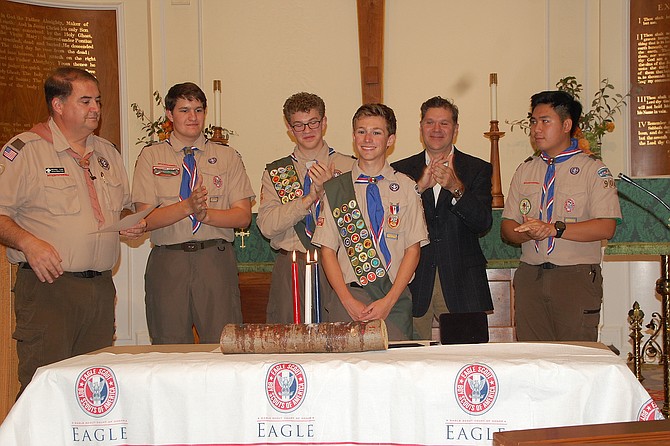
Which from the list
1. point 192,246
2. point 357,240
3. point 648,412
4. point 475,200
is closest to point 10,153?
point 192,246

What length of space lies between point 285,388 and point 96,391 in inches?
22.3

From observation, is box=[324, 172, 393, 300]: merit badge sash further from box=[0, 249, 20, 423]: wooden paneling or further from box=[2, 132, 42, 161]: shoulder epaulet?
box=[0, 249, 20, 423]: wooden paneling

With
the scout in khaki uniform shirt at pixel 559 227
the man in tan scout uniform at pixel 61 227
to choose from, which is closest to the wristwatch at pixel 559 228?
the scout in khaki uniform shirt at pixel 559 227

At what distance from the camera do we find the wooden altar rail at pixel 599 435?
4.30 feet

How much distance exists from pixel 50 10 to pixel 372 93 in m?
2.72

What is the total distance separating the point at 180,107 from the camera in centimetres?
409

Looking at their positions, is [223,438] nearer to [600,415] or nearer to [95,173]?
[600,415]

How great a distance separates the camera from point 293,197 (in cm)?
411

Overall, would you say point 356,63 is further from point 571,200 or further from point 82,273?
point 82,273

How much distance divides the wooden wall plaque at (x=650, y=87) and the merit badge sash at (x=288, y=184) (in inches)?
128

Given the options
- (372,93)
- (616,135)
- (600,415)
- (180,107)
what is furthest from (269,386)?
(616,135)

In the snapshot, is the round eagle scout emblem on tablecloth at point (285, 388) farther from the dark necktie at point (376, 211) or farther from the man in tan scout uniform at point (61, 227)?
the man in tan scout uniform at point (61, 227)

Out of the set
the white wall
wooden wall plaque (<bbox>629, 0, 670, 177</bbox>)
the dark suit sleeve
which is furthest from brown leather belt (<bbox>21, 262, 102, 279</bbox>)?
wooden wall plaque (<bbox>629, 0, 670, 177</bbox>)

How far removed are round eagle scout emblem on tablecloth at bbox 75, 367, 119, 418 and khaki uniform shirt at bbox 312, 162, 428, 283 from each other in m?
1.34
